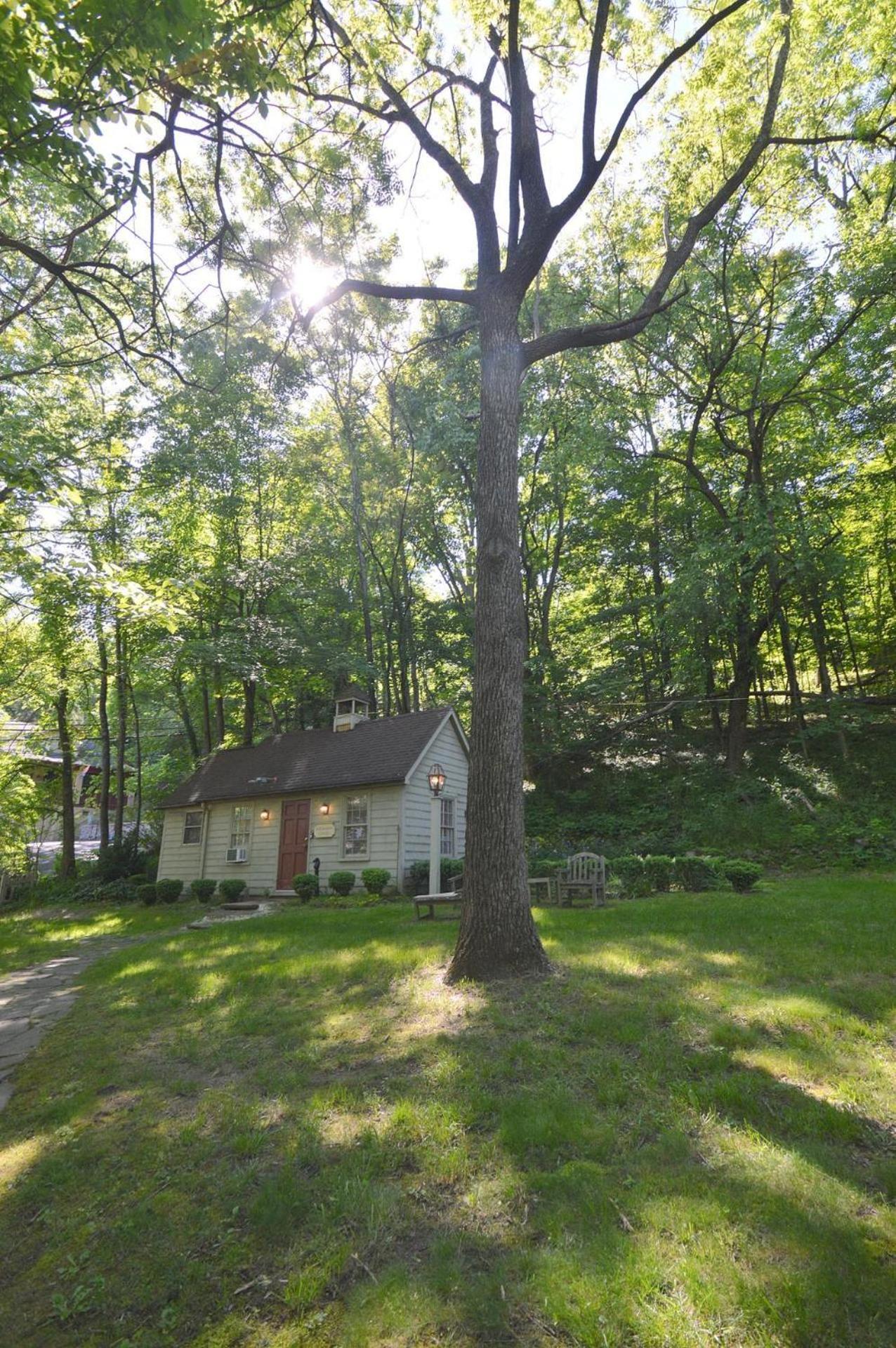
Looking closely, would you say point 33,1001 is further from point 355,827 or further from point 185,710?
point 185,710

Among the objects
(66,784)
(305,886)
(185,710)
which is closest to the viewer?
(305,886)

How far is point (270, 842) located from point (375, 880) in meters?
4.35

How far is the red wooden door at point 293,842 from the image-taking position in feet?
51.8

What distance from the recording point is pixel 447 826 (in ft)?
52.8

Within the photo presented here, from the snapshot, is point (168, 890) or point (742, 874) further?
point (168, 890)

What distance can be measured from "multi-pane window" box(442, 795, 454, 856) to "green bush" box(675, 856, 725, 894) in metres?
6.53

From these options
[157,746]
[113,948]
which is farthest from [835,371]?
[157,746]

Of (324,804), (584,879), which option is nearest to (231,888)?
(324,804)

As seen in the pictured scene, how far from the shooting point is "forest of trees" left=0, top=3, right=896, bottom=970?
659cm

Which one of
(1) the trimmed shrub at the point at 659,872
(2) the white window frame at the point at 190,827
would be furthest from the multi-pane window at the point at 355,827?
(1) the trimmed shrub at the point at 659,872

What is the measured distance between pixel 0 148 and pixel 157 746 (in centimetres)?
2904

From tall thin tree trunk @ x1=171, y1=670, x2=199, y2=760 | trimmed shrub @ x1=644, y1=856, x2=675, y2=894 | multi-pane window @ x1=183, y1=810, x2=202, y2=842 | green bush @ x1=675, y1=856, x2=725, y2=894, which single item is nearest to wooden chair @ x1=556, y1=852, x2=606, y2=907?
trimmed shrub @ x1=644, y1=856, x2=675, y2=894

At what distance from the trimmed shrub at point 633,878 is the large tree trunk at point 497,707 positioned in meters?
5.99

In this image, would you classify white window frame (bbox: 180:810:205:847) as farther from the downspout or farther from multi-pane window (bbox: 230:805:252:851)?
multi-pane window (bbox: 230:805:252:851)
